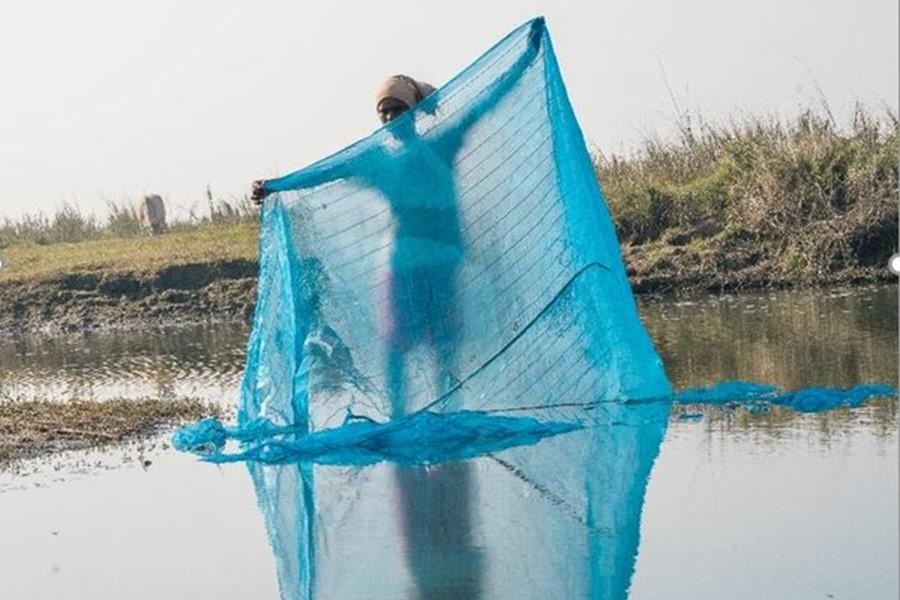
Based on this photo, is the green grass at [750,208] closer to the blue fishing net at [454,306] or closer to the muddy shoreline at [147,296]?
the muddy shoreline at [147,296]

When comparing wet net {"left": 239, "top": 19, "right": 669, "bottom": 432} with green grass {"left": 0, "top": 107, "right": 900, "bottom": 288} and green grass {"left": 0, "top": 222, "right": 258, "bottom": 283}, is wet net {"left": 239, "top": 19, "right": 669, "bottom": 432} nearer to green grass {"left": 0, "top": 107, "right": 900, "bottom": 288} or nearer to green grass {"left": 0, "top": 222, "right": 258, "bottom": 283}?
green grass {"left": 0, "top": 107, "right": 900, "bottom": 288}

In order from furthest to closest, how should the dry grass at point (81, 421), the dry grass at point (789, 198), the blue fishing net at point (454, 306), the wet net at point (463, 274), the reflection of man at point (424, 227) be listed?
1. the dry grass at point (789, 198)
2. the dry grass at point (81, 421)
3. the reflection of man at point (424, 227)
4. the wet net at point (463, 274)
5. the blue fishing net at point (454, 306)

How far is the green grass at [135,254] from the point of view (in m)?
21.6

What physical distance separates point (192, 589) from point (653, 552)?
1587 millimetres

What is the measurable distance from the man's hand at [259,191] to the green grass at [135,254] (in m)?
10.6

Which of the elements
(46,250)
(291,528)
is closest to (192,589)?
(291,528)

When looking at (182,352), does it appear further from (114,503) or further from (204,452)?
(114,503)

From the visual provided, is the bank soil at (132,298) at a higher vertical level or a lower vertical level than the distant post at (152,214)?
lower

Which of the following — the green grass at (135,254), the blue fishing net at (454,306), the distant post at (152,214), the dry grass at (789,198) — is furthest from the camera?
the distant post at (152,214)

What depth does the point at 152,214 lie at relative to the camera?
31141 mm

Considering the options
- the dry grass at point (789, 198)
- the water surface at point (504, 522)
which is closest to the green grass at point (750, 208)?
the dry grass at point (789, 198)

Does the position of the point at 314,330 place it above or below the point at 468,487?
above

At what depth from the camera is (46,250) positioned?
2642 cm

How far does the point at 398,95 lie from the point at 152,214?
21.4 metres
